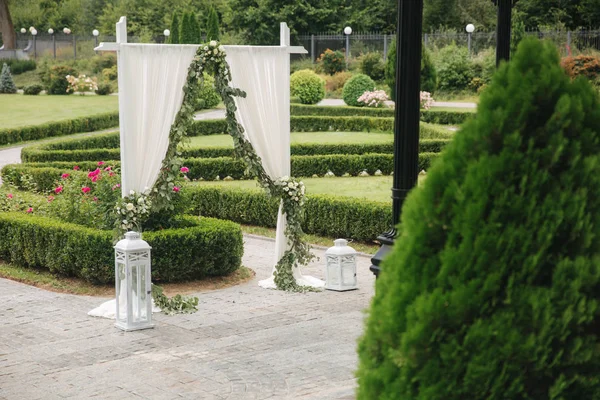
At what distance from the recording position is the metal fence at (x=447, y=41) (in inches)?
1216

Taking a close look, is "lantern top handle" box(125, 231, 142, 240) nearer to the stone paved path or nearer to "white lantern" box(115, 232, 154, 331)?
"white lantern" box(115, 232, 154, 331)

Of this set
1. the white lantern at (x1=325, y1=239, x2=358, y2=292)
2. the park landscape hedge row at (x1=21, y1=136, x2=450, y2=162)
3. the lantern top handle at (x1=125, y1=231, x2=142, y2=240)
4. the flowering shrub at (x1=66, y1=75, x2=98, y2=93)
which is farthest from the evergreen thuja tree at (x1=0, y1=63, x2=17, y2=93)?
the lantern top handle at (x1=125, y1=231, x2=142, y2=240)

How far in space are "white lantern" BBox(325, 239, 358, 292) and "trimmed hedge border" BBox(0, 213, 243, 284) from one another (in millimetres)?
1125

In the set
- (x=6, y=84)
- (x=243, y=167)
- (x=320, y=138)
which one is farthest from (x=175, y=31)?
(x=243, y=167)

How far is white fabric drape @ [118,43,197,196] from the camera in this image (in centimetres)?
789

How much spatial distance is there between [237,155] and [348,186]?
5.95 m

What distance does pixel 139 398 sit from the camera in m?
5.60

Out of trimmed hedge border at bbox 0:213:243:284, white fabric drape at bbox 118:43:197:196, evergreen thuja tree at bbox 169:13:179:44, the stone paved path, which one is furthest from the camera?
evergreen thuja tree at bbox 169:13:179:44

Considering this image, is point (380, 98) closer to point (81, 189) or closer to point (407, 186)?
point (81, 189)

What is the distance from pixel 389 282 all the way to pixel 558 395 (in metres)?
0.58

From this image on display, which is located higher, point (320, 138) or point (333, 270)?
point (320, 138)

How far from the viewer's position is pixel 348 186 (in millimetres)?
14586

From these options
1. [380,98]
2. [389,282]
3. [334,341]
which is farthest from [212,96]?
[389,282]

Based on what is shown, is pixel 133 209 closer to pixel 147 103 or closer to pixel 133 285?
pixel 133 285
